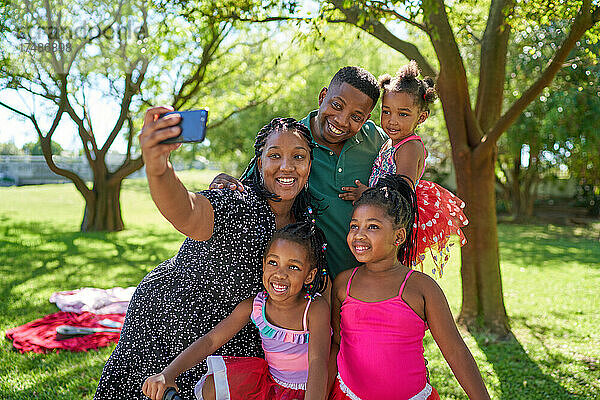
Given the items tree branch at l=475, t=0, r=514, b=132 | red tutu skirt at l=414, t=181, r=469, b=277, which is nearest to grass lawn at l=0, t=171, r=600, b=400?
red tutu skirt at l=414, t=181, r=469, b=277

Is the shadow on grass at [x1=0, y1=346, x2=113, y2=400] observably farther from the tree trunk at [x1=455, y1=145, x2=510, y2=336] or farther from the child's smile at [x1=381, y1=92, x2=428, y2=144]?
the tree trunk at [x1=455, y1=145, x2=510, y2=336]

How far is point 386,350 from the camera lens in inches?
92.9

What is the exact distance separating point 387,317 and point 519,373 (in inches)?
138

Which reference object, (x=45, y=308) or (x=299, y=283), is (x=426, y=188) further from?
(x=45, y=308)

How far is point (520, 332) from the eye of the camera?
6500 millimetres

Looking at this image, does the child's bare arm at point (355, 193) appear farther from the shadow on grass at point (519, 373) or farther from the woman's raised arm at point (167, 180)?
the shadow on grass at point (519, 373)

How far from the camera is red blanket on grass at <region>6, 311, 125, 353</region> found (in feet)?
17.2

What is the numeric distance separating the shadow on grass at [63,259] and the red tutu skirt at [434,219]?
5230 millimetres

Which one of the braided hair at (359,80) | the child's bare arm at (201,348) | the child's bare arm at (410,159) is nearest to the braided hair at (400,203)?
the child's bare arm at (410,159)

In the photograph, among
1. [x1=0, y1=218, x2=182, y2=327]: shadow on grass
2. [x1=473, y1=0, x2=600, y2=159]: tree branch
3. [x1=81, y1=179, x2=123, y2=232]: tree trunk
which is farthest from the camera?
[x1=81, y1=179, x2=123, y2=232]: tree trunk

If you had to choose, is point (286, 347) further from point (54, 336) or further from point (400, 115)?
point (54, 336)

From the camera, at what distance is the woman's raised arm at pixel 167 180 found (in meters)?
1.75

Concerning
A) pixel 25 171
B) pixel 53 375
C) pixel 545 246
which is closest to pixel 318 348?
pixel 53 375

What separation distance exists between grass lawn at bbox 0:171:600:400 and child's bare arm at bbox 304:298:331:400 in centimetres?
258
